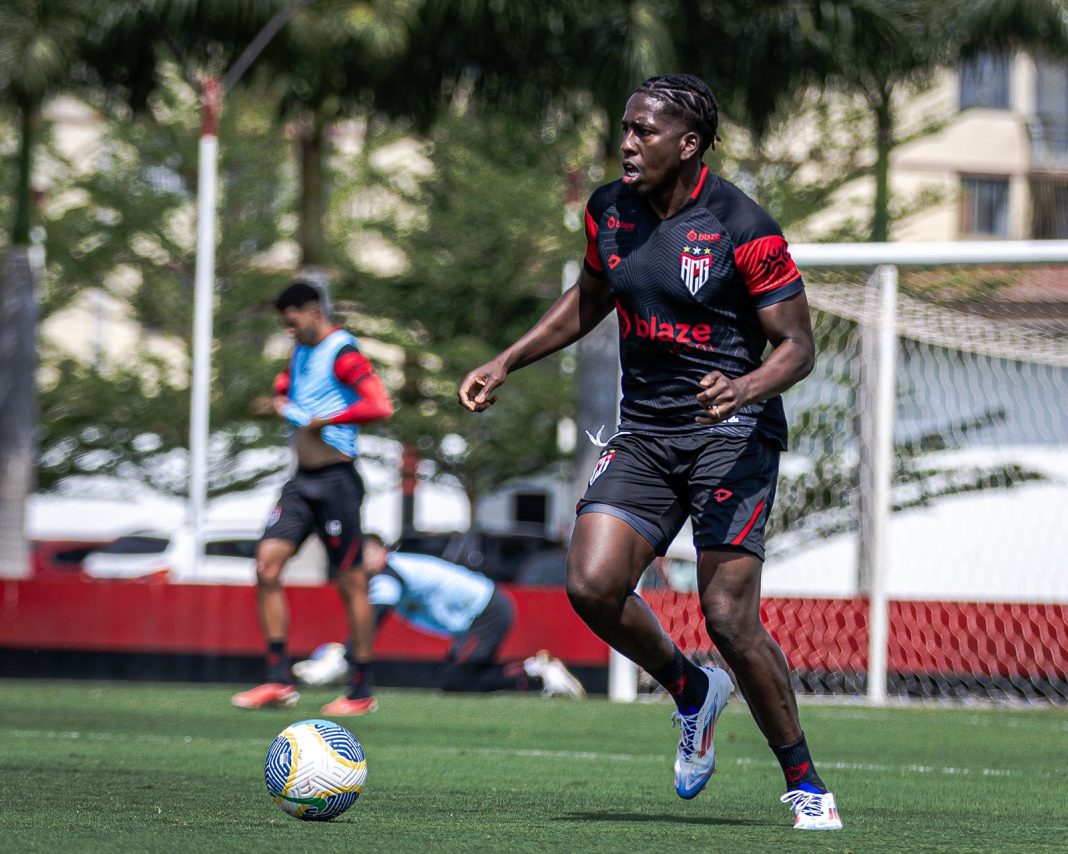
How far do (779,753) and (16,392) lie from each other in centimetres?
1723

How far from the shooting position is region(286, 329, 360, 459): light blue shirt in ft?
32.1

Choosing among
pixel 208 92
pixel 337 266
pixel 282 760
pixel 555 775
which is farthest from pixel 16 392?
pixel 282 760

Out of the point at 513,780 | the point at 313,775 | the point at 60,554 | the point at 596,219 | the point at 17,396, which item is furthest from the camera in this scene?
the point at 60,554

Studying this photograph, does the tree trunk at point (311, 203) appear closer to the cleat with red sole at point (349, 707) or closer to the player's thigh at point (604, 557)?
the cleat with red sole at point (349, 707)

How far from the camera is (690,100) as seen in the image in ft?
17.3

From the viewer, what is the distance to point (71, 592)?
1291 centimetres

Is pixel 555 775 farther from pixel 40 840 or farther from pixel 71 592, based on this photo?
pixel 71 592

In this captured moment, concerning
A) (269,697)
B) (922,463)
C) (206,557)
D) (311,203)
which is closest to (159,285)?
(206,557)

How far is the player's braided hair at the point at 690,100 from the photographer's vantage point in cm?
526

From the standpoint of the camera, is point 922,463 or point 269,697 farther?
point 922,463

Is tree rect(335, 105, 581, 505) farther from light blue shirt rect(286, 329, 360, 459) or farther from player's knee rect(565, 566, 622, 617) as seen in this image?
player's knee rect(565, 566, 622, 617)

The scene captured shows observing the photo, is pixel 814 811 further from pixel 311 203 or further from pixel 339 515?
pixel 311 203

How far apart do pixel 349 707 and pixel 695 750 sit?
15.3 feet

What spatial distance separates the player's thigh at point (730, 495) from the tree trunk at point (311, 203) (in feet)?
57.4
